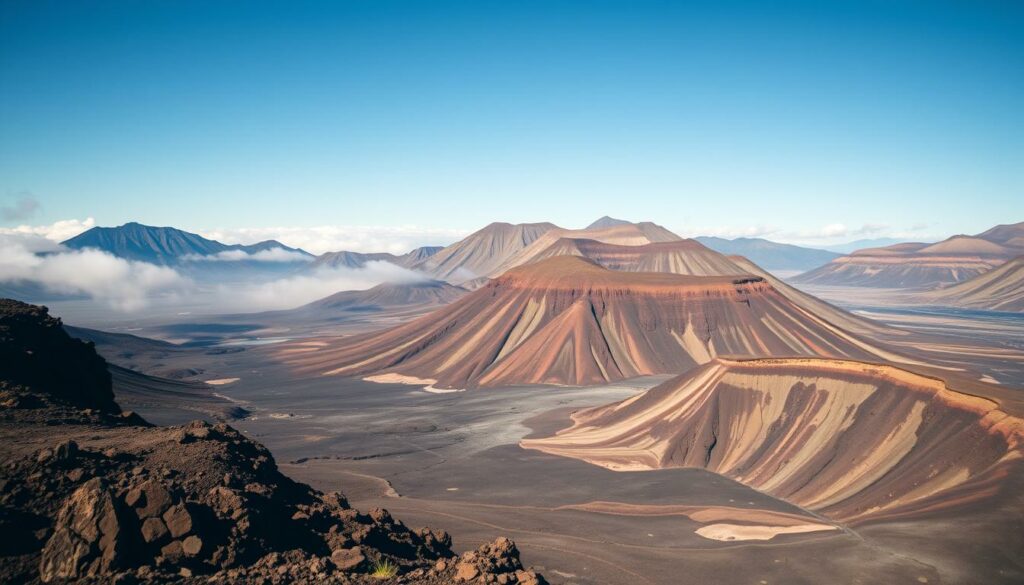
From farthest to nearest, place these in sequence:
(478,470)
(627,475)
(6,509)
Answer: (478,470) < (627,475) < (6,509)

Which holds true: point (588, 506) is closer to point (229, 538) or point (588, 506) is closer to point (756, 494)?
point (756, 494)

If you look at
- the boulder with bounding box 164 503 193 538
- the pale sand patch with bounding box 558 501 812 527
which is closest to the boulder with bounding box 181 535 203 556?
the boulder with bounding box 164 503 193 538

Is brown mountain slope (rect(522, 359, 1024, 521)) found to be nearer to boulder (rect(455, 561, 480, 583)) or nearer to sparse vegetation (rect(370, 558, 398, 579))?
boulder (rect(455, 561, 480, 583))

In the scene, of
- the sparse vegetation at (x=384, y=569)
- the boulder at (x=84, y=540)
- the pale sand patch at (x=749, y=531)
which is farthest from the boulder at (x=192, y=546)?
the pale sand patch at (x=749, y=531)

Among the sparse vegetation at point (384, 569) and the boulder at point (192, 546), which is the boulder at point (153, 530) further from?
the sparse vegetation at point (384, 569)

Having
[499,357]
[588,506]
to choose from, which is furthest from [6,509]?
[499,357]

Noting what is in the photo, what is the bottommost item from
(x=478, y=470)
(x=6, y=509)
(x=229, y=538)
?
(x=478, y=470)
